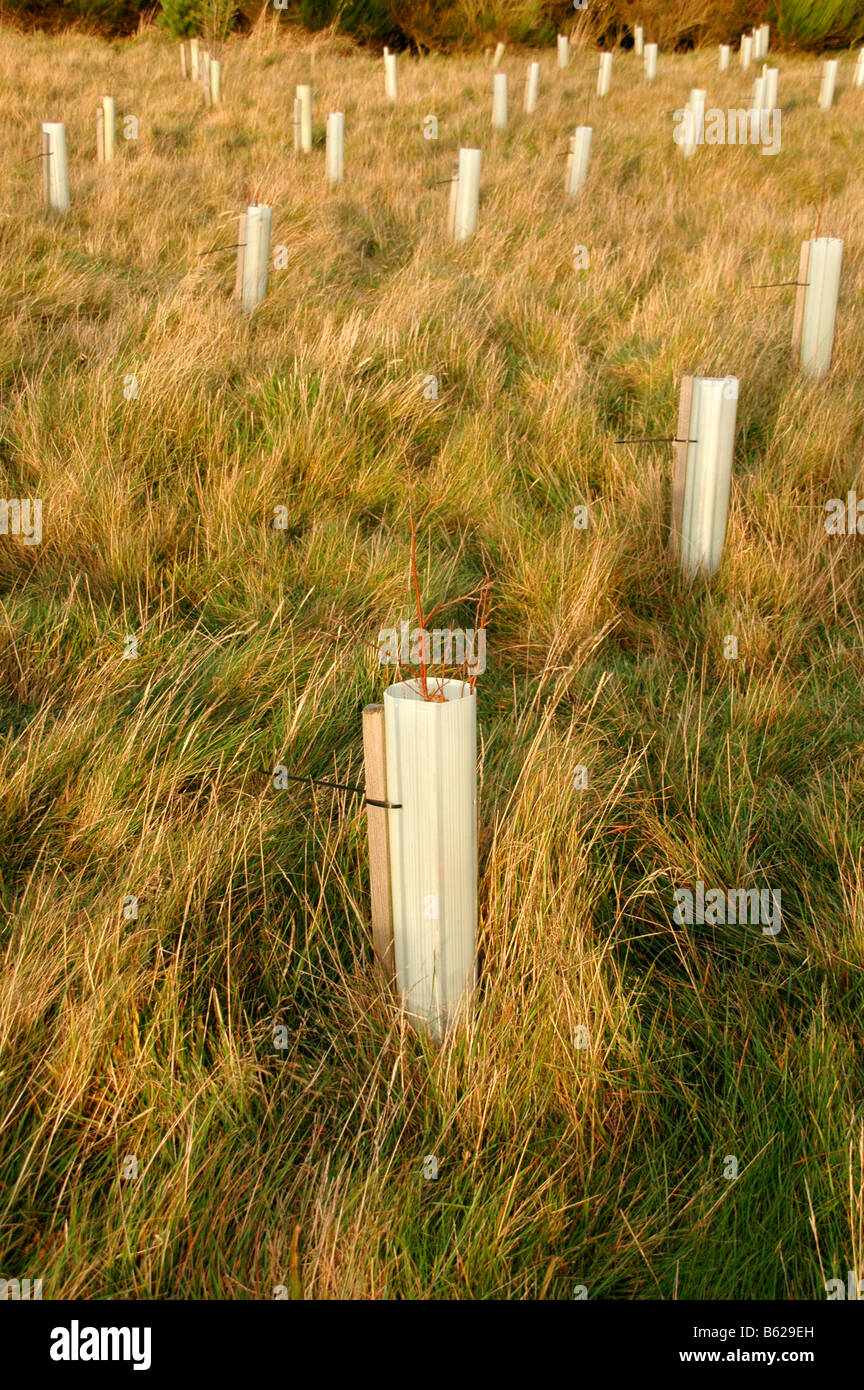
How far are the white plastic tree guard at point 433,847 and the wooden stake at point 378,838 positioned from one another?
0.6 inches

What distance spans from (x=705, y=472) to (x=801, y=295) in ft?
7.46

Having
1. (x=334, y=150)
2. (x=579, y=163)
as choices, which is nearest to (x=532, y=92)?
(x=579, y=163)

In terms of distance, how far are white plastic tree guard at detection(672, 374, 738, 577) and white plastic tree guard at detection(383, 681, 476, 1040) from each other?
2.22 m

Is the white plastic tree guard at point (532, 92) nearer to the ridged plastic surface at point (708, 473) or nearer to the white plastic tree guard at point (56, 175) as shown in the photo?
the white plastic tree guard at point (56, 175)

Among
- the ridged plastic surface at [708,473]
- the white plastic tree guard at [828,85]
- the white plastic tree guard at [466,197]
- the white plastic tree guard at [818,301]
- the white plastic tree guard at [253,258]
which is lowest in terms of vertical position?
the ridged plastic surface at [708,473]

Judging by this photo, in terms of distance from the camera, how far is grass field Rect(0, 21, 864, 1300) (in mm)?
1749

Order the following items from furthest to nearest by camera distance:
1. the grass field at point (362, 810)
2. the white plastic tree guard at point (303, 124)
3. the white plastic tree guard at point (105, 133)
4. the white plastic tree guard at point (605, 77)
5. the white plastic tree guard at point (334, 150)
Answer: the white plastic tree guard at point (605, 77) → the white plastic tree guard at point (303, 124) → the white plastic tree guard at point (334, 150) → the white plastic tree guard at point (105, 133) → the grass field at point (362, 810)

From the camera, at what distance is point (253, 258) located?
19.6 feet

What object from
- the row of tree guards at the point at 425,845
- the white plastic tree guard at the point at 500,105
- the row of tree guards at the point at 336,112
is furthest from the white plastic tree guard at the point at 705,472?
the white plastic tree guard at the point at 500,105

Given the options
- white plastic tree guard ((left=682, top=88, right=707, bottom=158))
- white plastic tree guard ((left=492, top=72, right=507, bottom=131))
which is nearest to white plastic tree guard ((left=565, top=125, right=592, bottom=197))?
white plastic tree guard ((left=682, top=88, right=707, bottom=158))

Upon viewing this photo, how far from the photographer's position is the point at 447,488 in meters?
4.40

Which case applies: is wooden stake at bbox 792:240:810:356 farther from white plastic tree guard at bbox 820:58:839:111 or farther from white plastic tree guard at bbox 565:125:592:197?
white plastic tree guard at bbox 820:58:839:111

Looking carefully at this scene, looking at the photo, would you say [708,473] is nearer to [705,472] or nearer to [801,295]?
[705,472]

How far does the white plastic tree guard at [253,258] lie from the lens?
5.88 metres
